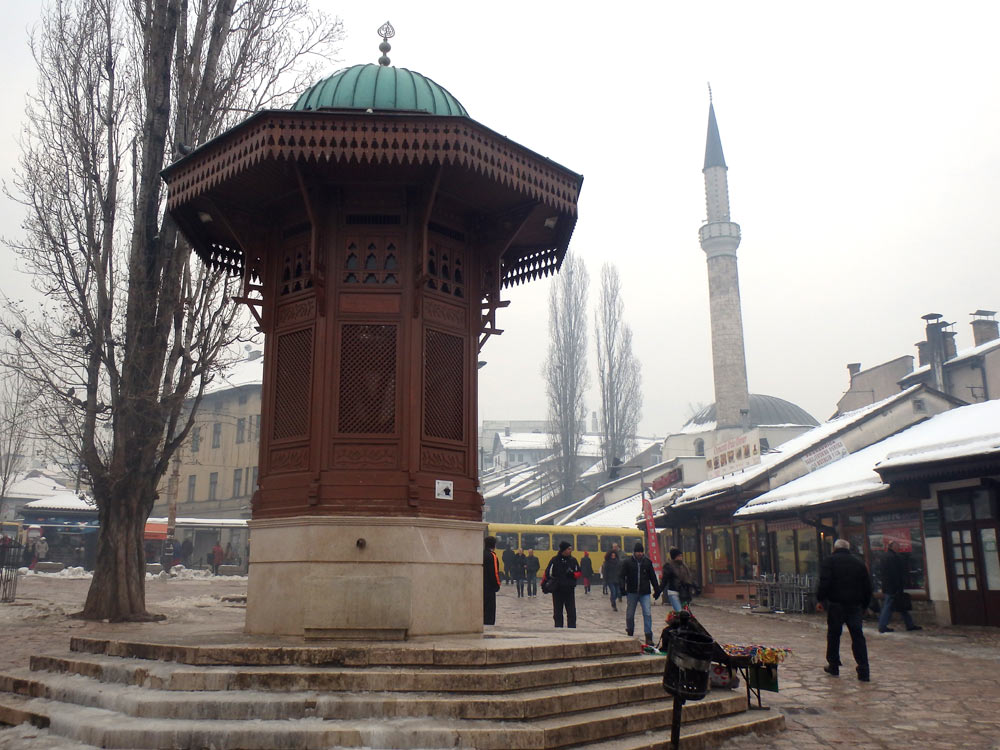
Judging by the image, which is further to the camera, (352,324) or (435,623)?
(352,324)

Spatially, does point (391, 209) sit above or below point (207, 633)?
above

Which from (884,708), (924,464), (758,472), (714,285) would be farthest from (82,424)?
(714,285)

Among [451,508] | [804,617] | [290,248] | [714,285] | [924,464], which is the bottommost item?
[804,617]

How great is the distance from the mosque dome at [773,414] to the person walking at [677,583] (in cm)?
3988

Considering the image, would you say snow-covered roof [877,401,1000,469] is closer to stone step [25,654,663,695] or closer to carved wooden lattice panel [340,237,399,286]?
carved wooden lattice panel [340,237,399,286]

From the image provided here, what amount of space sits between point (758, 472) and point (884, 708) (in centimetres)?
1730

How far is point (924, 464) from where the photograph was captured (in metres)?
15.4

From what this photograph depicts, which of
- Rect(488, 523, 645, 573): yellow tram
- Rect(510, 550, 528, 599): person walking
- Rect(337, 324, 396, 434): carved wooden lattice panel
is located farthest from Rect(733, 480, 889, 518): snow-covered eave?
Rect(337, 324, 396, 434): carved wooden lattice panel

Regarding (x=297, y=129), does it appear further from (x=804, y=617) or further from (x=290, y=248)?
(x=804, y=617)

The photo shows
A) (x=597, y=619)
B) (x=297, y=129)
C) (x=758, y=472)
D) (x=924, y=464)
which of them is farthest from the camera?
(x=758, y=472)

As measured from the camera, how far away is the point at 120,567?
1409 centimetres

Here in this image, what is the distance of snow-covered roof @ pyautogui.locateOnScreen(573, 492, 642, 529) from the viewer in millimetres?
40812

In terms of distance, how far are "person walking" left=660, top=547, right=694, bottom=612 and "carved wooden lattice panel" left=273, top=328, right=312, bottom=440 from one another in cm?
574

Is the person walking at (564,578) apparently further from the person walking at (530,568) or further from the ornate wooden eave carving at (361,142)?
the person walking at (530,568)
